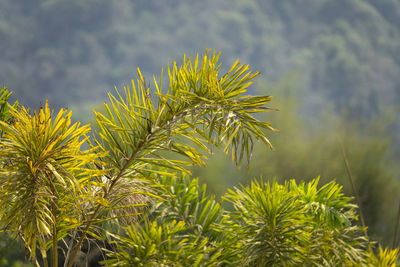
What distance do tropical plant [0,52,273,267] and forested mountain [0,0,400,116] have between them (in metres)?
41.8

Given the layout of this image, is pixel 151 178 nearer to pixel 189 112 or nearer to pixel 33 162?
pixel 189 112

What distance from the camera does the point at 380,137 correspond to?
12.6 meters

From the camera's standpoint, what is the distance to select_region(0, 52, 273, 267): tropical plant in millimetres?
2324

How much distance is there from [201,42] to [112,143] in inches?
2443

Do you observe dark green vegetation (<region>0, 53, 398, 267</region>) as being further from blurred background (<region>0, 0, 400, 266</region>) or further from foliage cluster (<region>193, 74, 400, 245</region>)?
blurred background (<region>0, 0, 400, 266</region>)

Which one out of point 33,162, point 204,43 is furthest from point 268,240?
point 204,43

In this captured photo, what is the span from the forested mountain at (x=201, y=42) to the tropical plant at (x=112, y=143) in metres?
41.8

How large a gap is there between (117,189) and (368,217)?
832 cm

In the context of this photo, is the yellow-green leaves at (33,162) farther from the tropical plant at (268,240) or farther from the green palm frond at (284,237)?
the green palm frond at (284,237)

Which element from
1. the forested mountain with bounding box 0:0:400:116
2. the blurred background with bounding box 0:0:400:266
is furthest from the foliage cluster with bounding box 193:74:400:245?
the forested mountain with bounding box 0:0:400:116

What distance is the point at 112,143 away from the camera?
275cm

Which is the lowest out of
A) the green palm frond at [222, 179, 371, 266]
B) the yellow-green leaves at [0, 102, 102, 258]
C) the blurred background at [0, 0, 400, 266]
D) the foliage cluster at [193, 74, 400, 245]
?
the green palm frond at [222, 179, 371, 266]

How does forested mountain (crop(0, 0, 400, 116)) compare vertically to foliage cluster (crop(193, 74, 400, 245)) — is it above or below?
above

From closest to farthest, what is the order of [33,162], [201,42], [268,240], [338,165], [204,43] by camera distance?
[33,162]
[268,240]
[338,165]
[204,43]
[201,42]
